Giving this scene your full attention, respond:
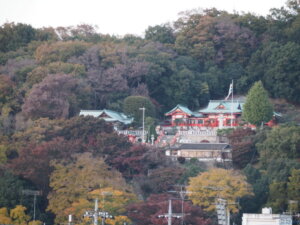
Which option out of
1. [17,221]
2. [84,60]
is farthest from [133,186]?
[84,60]

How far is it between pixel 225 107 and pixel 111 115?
25.1 ft

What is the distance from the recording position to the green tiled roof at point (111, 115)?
7056cm

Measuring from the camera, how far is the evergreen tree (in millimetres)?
68062

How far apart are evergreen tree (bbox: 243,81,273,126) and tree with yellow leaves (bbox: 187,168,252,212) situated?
11512 mm

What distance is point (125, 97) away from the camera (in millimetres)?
74375

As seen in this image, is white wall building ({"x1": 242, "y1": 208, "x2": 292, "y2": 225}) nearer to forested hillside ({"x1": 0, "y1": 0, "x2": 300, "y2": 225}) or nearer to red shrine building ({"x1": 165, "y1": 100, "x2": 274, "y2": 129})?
forested hillside ({"x1": 0, "y1": 0, "x2": 300, "y2": 225})

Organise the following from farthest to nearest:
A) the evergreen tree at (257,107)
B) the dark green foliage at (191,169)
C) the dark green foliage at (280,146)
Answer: the evergreen tree at (257,107), the dark green foliage at (280,146), the dark green foliage at (191,169)

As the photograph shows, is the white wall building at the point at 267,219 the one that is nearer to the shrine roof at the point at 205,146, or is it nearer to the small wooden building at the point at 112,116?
the shrine roof at the point at 205,146

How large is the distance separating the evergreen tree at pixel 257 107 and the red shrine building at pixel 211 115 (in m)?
4.48

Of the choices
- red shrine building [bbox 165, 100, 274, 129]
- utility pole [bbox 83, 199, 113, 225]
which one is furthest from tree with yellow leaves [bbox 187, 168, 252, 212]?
red shrine building [bbox 165, 100, 274, 129]

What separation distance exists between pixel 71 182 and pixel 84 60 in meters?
19.2

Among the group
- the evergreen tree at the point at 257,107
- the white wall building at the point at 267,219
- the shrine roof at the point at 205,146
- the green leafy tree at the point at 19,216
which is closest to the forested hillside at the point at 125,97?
the green leafy tree at the point at 19,216


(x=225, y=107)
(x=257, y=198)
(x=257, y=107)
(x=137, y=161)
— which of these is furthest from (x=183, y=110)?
(x=257, y=198)

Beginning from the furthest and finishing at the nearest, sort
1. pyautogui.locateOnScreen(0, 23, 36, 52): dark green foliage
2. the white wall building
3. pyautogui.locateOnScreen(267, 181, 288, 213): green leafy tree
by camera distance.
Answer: pyautogui.locateOnScreen(0, 23, 36, 52): dark green foliage, pyautogui.locateOnScreen(267, 181, 288, 213): green leafy tree, the white wall building
